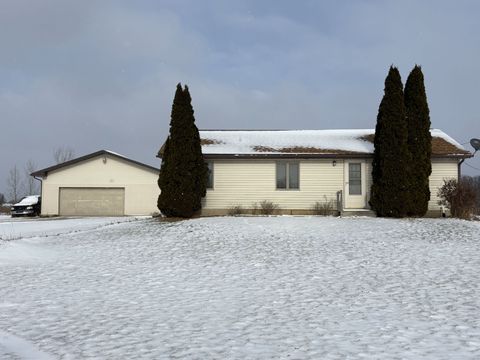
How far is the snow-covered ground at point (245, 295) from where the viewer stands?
17.6ft

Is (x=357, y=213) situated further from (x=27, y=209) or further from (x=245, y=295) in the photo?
(x=27, y=209)

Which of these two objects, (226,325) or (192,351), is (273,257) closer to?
(226,325)

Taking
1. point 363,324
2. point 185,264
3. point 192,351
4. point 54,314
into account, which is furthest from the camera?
point 185,264

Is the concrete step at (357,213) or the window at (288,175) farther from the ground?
the window at (288,175)

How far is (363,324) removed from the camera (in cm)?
623

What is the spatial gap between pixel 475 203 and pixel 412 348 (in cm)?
1659

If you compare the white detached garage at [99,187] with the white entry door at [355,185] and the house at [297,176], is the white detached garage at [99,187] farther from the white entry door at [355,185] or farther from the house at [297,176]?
the white entry door at [355,185]

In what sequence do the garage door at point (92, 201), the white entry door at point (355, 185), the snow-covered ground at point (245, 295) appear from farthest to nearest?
the garage door at point (92, 201)
the white entry door at point (355, 185)
the snow-covered ground at point (245, 295)

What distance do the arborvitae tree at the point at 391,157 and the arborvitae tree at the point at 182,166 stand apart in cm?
765

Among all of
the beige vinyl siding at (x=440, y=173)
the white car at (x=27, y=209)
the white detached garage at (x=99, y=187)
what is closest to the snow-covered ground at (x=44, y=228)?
the white detached garage at (x=99, y=187)

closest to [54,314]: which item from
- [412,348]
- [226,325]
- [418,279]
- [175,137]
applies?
[226,325]

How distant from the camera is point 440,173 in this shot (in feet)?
67.5

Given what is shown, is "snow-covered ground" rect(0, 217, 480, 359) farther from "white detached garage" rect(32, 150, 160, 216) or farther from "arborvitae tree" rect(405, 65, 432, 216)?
"white detached garage" rect(32, 150, 160, 216)

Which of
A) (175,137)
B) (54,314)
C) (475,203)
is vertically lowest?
(54,314)
